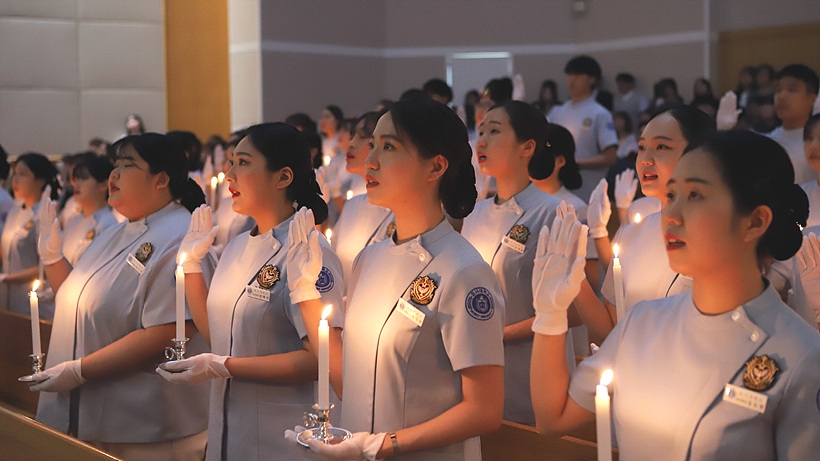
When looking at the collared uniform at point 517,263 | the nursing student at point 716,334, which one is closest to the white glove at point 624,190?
the collared uniform at point 517,263

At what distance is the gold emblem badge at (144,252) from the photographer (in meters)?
2.87

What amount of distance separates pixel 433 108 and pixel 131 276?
1.24 meters

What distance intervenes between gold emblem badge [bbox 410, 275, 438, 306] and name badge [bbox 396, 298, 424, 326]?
2 cm

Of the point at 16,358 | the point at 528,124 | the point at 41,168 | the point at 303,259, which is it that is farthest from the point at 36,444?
the point at 41,168

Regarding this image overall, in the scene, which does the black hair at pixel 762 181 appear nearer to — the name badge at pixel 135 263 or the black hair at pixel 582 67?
the name badge at pixel 135 263

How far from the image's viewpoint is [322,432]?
1775 mm

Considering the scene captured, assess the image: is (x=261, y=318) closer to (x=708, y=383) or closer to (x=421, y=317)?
(x=421, y=317)

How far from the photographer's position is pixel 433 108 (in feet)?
7.02

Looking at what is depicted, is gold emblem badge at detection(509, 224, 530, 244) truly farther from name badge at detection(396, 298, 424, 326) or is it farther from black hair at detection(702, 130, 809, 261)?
black hair at detection(702, 130, 809, 261)

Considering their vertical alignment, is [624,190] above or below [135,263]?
above

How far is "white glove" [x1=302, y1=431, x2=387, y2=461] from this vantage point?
69.1 inches

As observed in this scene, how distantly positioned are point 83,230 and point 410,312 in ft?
10.8

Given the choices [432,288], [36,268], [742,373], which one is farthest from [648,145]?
[36,268]

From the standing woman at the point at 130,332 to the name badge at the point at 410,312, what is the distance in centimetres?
106
